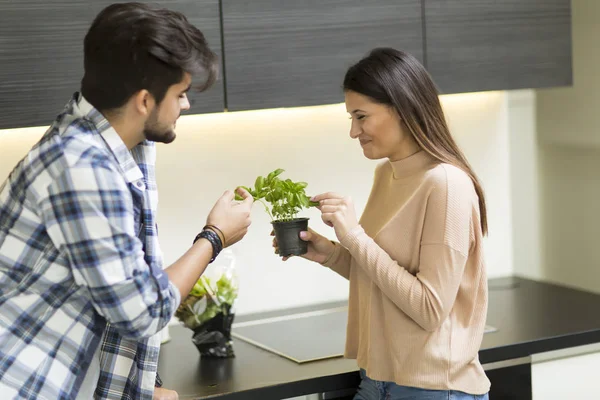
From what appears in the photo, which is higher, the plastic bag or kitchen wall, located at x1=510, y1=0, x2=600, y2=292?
kitchen wall, located at x1=510, y1=0, x2=600, y2=292

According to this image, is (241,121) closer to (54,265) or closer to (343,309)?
(343,309)

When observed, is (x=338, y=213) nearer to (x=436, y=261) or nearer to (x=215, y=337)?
(x=436, y=261)

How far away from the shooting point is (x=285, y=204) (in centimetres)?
198

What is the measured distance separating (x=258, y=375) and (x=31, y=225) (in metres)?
0.82

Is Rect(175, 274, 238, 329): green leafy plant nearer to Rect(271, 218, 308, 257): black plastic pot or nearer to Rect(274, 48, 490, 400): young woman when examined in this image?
Rect(271, 218, 308, 257): black plastic pot

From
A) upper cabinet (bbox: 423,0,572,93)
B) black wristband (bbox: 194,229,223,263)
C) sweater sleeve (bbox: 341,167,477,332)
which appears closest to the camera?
black wristband (bbox: 194,229,223,263)

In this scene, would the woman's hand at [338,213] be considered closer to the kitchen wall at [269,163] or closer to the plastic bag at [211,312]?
the plastic bag at [211,312]

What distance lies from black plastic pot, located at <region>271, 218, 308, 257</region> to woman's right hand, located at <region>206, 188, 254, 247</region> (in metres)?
0.21

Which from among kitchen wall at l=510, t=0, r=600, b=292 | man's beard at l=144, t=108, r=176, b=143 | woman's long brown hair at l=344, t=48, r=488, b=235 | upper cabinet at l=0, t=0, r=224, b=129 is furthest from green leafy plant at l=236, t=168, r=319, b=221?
kitchen wall at l=510, t=0, r=600, b=292

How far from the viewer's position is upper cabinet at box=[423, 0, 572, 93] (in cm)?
252

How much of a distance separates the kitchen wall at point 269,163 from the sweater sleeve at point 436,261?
2.36ft

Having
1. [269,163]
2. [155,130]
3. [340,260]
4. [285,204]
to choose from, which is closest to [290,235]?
[285,204]

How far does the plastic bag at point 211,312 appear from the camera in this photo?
2305 mm

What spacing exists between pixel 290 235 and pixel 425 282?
337 millimetres
